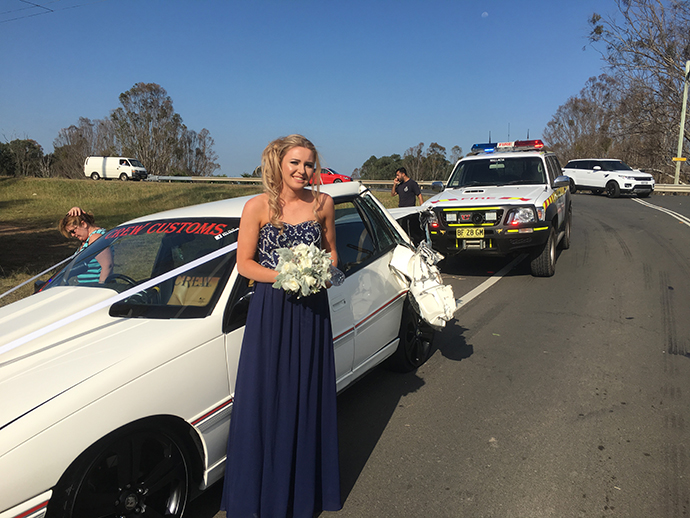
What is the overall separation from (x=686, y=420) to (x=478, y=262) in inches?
241

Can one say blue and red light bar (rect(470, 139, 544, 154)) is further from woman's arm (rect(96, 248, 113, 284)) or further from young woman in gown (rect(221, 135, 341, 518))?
woman's arm (rect(96, 248, 113, 284))

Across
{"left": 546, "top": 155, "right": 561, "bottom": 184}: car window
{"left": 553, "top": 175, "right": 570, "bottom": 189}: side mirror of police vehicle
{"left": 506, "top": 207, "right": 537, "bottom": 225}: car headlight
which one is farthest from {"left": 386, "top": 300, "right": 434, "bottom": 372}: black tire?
{"left": 546, "top": 155, "right": 561, "bottom": 184}: car window

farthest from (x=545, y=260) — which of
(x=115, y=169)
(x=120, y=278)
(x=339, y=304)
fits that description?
(x=115, y=169)

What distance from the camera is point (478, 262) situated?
966cm

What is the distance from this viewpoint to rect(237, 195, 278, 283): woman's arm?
250 cm

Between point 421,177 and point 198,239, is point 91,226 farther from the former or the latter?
point 421,177

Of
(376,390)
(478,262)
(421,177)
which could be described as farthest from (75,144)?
(376,390)

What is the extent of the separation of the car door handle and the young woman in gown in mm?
531

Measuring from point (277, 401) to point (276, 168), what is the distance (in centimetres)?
117

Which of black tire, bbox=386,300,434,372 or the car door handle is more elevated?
the car door handle

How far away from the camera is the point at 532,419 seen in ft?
12.2

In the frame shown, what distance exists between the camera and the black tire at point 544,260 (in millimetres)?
7914

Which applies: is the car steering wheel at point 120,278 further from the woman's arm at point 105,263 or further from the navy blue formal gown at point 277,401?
the navy blue formal gown at point 277,401

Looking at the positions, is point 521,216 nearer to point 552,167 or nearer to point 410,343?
point 552,167
